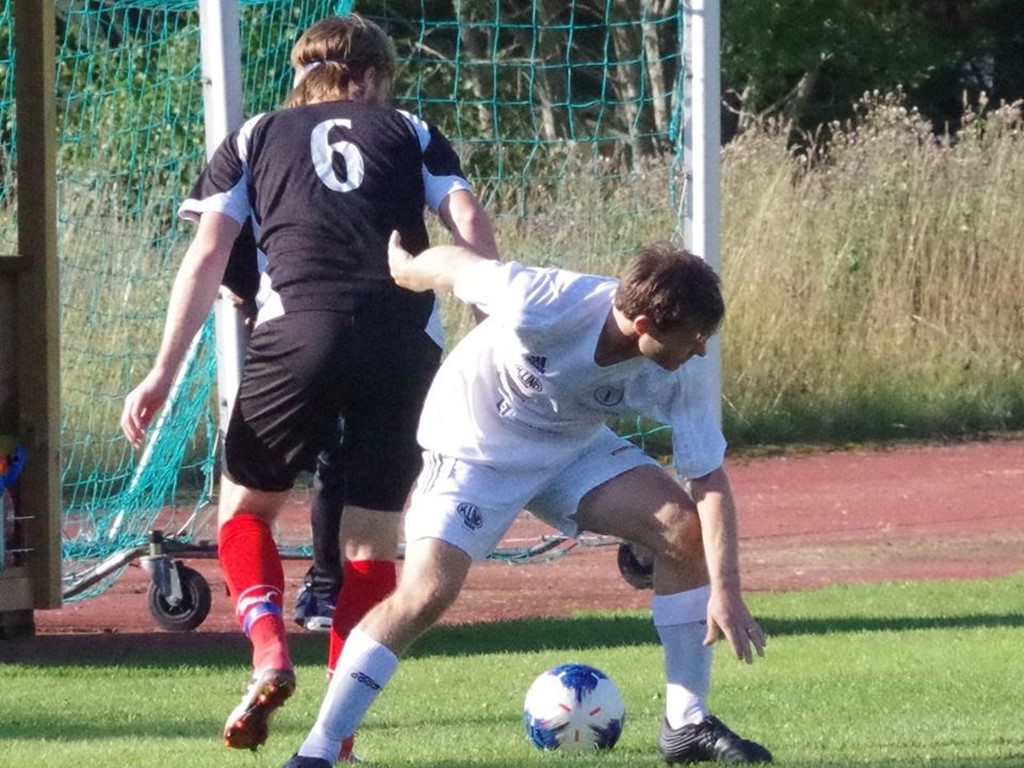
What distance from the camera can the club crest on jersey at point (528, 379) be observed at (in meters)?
4.79

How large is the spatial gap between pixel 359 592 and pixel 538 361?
994 millimetres

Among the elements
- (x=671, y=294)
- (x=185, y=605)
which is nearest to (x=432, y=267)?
(x=671, y=294)

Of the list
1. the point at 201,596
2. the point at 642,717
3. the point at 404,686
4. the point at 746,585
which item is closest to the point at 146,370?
the point at 201,596

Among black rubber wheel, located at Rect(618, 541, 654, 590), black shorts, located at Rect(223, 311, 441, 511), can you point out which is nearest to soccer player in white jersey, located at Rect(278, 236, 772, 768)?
black shorts, located at Rect(223, 311, 441, 511)

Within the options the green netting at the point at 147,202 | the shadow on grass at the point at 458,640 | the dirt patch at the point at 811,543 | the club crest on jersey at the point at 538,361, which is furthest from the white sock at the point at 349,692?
the green netting at the point at 147,202

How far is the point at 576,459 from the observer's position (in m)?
5.00

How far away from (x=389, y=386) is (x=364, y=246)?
38 centimetres

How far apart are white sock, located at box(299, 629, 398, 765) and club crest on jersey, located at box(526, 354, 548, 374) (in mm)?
774

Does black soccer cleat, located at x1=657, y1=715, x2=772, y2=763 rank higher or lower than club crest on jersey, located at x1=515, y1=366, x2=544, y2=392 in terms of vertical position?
lower

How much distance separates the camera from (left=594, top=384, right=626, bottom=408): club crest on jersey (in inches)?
189

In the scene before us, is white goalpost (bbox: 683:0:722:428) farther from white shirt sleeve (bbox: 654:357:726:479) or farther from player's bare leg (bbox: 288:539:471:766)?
player's bare leg (bbox: 288:539:471:766)

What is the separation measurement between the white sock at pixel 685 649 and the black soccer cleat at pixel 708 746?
1.1 inches

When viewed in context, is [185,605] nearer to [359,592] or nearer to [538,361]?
[359,592]

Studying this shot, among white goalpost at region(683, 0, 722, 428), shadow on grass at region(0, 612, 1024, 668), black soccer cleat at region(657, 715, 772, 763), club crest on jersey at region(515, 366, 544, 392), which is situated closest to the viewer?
club crest on jersey at region(515, 366, 544, 392)
